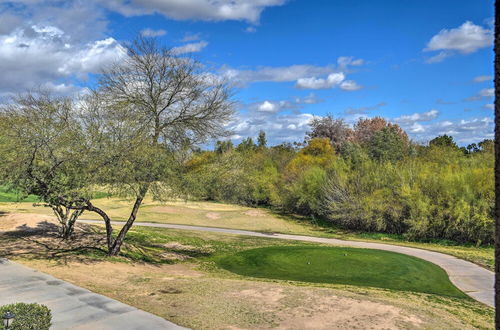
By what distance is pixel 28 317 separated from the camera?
727 centimetres

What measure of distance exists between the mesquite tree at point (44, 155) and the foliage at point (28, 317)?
7.88m

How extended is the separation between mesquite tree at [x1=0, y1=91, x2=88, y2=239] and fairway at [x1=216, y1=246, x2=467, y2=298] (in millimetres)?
9040

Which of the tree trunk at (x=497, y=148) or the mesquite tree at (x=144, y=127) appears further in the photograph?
the mesquite tree at (x=144, y=127)

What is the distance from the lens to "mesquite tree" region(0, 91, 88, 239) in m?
14.8

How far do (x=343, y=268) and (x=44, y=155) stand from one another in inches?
594

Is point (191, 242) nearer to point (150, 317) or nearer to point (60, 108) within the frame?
point (60, 108)

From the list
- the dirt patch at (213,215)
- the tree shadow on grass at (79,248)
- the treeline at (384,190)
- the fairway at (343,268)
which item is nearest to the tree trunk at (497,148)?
the fairway at (343,268)

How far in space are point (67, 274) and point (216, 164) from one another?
806cm

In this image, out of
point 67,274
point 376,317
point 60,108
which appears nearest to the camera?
point 376,317

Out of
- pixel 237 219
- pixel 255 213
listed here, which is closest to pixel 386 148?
pixel 255 213

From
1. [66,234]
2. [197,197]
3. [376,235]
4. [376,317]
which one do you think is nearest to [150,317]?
[376,317]

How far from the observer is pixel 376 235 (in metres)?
36.9

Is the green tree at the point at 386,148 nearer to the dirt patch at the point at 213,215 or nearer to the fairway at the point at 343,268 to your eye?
the dirt patch at the point at 213,215

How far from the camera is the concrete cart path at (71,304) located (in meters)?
9.44
